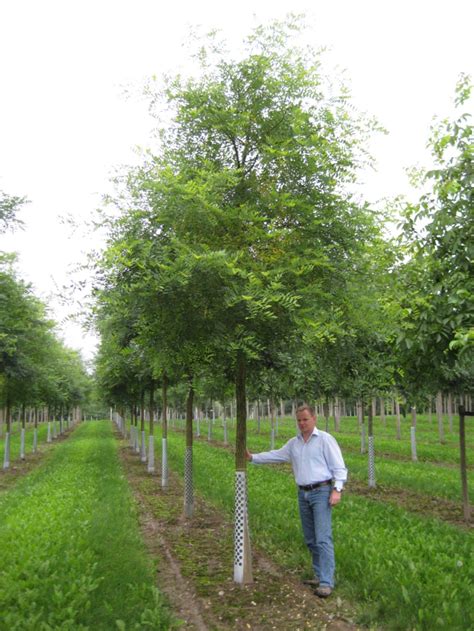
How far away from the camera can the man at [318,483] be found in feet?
18.3

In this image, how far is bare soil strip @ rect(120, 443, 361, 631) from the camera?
4.98 meters

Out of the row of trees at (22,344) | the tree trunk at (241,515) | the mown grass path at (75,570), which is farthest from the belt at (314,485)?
the row of trees at (22,344)

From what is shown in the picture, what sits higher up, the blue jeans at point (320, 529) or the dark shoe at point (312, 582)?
the blue jeans at point (320, 529)

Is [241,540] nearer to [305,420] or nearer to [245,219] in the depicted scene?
[305,420]

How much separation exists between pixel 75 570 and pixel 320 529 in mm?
2628

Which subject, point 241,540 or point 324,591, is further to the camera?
point 241,540

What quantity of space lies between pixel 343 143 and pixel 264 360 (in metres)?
2.76

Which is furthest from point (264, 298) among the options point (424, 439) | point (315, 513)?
point (424, 439)

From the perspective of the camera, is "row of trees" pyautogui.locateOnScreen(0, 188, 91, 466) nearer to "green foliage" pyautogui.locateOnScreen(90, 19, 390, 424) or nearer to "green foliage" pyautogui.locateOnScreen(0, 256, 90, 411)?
"green foliage" pyautogui.locateOnScreen(0, 256, 90, 411)

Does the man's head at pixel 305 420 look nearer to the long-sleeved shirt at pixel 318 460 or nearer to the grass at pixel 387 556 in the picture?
the long-sleeved shirt at pixel 318 460

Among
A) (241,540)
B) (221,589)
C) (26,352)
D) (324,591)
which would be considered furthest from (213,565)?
(26,352)

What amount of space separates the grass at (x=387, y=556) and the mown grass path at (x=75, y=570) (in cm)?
193

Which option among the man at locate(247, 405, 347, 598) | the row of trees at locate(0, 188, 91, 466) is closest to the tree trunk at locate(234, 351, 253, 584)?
the man at locate(247, 405, 347, 598)

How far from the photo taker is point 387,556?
616 centimetres
